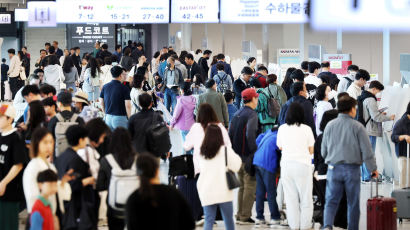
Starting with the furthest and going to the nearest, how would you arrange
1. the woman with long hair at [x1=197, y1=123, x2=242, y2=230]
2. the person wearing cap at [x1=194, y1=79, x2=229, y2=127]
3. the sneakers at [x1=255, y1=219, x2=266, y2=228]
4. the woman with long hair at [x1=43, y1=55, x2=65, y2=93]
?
the woman with long hair at [x1=43, y1=55, x2=65, y2=93] → the person wearing cap at [x1=194, y1=79, x2=229, y2=127] → the sneakers at [x1=255, y1=219, x2=266, y2=228] → the woman with long hair at [x1=197, y1=123, x2=242, y2=230]

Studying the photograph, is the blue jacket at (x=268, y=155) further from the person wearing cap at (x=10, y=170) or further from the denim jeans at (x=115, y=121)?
the denim jeans at (x=115, y=121)

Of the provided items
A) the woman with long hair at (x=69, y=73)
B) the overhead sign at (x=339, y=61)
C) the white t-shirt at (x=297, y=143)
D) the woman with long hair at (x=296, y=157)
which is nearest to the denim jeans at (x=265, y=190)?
the woman with long hair at (x=296, y=157)

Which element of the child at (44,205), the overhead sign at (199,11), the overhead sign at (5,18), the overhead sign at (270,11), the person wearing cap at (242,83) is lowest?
the child at (44,205)

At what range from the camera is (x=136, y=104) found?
12273 millimetres

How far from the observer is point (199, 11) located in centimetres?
2009

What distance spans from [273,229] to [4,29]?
29.2 meters

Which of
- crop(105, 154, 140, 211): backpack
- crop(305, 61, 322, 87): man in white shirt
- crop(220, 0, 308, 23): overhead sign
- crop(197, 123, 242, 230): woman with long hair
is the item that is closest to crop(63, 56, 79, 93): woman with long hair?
crop(220, 0, 308, 23): overhead sign

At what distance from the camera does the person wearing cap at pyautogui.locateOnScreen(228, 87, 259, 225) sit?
9.45 m

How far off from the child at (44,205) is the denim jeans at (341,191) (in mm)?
3083

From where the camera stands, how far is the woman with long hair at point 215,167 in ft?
25.6

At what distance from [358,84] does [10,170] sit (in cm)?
603

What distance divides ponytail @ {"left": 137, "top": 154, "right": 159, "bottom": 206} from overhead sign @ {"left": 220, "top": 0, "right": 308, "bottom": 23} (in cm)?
1108

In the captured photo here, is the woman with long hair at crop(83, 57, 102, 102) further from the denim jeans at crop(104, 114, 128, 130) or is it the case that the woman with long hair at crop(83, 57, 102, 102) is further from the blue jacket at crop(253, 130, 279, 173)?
the blue jacket at crop(253, 130, 279, 173)

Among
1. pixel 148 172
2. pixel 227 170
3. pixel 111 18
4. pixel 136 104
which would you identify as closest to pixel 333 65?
pixel 136 104
